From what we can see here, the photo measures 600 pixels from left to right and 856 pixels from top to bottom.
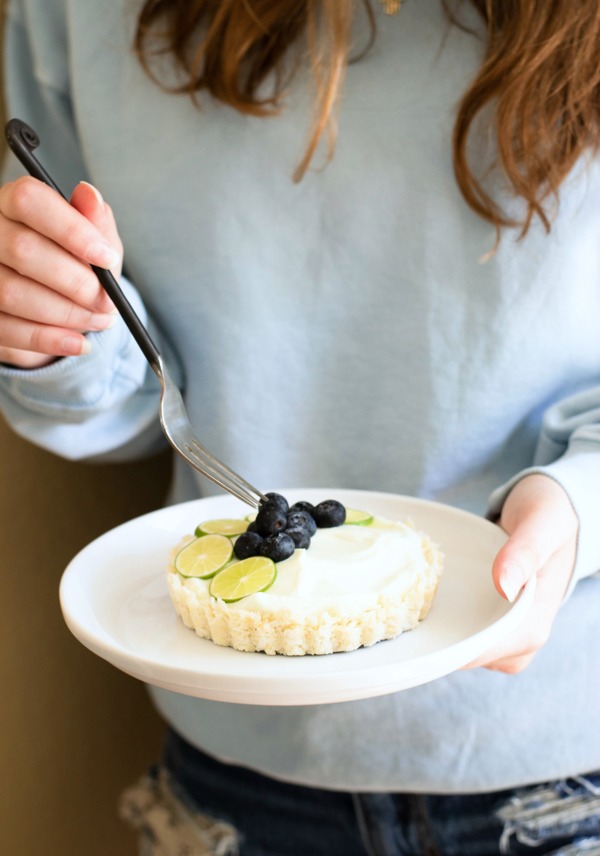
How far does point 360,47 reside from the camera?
3.63 ft

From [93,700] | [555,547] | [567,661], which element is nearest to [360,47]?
[555,547]

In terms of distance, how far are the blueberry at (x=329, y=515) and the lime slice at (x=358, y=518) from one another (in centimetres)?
1

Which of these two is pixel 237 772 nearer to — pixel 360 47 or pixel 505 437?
pixel 505 437

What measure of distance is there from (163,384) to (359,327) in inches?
14.7

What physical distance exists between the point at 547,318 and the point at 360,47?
432 mm

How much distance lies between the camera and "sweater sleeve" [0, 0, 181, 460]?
1.05m

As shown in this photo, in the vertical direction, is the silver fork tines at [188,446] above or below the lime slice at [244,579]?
above

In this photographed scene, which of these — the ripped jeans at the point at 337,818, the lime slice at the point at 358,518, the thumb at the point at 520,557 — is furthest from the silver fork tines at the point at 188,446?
the ripped jeans at the point at 337,818

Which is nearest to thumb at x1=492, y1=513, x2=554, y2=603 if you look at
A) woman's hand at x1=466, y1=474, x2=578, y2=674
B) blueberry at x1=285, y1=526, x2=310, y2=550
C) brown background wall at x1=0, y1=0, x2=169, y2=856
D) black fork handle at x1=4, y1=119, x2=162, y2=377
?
woman's hand at x1=466, y1=474, x2=578, y2=674

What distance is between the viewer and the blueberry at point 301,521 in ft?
2.82

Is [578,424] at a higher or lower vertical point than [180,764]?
higher

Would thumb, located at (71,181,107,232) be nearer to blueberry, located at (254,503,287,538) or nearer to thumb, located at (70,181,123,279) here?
thumb, located at (70,181,123,279)

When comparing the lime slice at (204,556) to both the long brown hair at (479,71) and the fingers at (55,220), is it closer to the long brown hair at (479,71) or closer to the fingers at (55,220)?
the fingers at (55,220)

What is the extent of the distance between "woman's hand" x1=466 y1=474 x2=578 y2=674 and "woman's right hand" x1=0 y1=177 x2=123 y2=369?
0.46 m
